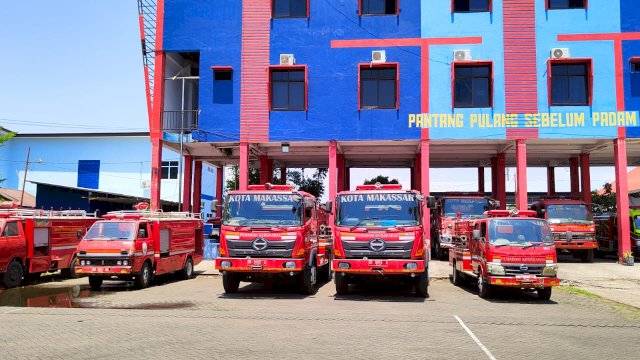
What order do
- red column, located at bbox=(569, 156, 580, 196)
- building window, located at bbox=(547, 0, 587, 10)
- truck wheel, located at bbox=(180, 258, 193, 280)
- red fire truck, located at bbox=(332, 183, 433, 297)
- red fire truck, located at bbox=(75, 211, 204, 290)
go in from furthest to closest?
red column, located at bbox=(569, 156, 580, 196) → building window, located at bbox=(547, 0, 587, 10) → truck wheel, located at bbox=(180, 258, 193, 280) → red fire truck, located at bbox=(75, 211, 204, 290) → red fire truck, located at bbox=(332, 183, 433, 297)

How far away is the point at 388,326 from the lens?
1045 cm

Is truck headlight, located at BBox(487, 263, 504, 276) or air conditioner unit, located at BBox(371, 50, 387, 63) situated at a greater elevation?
air conditioner unit, located at BBox(371, 50, 387, 63)

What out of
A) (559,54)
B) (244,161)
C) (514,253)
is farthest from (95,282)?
(559,54)

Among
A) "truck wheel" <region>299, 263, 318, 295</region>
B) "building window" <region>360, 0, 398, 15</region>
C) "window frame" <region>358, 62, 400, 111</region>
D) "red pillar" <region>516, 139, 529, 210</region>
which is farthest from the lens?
"building window" <region>360, 0, 398, 15</region>

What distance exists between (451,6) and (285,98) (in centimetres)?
863

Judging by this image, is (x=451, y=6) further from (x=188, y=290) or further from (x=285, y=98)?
(x=188, y=290)

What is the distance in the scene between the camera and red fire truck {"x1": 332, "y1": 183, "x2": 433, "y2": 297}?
45.8ft

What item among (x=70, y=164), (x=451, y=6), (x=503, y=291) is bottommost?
(x=503, y=291)

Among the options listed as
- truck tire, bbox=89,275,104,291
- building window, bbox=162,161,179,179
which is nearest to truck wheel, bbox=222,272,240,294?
truck tire, bbox=89,275,104,291

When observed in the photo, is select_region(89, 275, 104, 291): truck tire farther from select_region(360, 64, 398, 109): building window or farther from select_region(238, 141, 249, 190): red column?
select_region(360, 64, 398, 109): building window

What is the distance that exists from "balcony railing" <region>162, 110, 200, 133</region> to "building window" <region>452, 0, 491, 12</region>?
1313 centimetres

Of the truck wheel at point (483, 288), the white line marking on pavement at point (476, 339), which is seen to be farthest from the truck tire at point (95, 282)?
the truck wheel at point (483, 288)

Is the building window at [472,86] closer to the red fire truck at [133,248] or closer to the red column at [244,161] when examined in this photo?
the red column at [244,161]

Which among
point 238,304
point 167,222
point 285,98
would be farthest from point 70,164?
point 238,304
